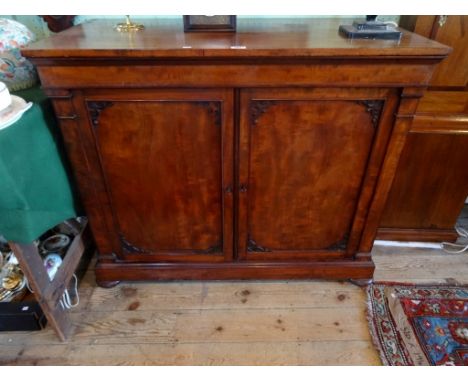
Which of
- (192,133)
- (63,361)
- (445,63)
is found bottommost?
(63,361)

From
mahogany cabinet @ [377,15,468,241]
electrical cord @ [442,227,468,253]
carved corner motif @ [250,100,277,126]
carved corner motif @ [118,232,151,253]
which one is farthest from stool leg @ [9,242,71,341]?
electrical cord @ [442,227,468,253]

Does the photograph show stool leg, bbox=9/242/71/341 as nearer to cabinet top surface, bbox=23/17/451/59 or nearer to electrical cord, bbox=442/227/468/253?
cabinet top surface, bbox=23/17/451/59

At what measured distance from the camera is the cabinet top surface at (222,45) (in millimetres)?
940

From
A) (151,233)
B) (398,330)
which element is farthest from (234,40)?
(398,330)

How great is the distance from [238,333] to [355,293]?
0.55 m

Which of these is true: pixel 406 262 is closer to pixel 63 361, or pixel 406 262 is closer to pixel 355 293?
pixel 355 293

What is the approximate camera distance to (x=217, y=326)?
1.35 meters

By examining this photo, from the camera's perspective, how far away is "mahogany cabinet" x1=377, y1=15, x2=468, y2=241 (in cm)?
127

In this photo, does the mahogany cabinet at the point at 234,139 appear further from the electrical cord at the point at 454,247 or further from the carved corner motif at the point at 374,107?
the electrical cord at the point at 454,247

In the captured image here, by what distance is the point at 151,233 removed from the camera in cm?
136

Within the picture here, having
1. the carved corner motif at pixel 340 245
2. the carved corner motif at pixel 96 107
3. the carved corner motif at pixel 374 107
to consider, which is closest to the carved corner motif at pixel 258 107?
the carved corner motif at pixel 374 107

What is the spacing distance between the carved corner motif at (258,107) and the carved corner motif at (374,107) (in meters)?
0.29

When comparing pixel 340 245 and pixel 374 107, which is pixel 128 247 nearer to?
pixel 340 245

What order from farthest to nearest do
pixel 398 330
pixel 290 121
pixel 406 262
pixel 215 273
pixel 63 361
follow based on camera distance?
pixel 406 262
pixel 215 273
pixel 398 330
pixel 63 361
pixel 290 121
